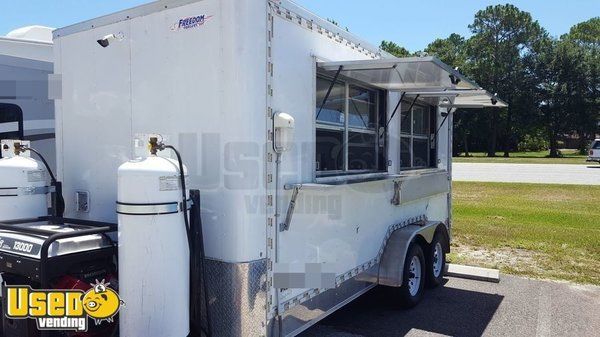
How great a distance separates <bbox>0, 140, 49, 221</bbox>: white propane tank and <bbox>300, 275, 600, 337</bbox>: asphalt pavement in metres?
2.61

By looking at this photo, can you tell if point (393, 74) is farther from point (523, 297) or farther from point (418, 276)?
point (523, 297)

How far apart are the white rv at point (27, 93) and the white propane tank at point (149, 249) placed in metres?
3.22

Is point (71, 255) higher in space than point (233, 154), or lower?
lower

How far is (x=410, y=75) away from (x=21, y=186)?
3.31 meters

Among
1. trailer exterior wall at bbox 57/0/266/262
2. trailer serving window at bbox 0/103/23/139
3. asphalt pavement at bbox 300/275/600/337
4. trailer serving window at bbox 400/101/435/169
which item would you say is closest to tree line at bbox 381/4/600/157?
trailer serving window at bbox 400/101/435/169

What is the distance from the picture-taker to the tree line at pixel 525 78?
4638cm

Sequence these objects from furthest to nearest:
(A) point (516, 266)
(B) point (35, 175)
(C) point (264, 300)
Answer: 1. (A) point (516, 266)
2. (B) point (35, 175)
3. (C) point (264, 300)

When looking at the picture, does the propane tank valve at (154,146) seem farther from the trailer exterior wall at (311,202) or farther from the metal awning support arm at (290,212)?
the metal awning support arm at (290,212)

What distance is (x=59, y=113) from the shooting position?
12.8ft

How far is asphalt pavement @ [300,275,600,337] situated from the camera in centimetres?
460

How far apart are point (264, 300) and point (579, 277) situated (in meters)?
5.27

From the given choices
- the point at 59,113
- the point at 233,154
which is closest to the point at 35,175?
the point at 59,113

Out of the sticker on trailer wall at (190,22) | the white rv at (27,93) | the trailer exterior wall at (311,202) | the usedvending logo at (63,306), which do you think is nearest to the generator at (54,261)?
the usedvending logo at (63,306)

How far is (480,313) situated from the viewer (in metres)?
5.12
